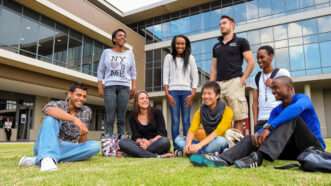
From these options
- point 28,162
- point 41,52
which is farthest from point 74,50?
point 28,162

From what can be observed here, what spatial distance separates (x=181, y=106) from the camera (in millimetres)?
4027

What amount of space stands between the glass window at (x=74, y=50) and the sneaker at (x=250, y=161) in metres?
14.6

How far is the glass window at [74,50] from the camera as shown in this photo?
15.5 m

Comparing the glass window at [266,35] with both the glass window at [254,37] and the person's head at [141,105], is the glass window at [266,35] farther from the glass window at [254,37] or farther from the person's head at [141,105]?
the person's head at [141,105]

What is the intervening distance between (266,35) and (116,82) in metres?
15.2

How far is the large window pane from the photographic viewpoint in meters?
15.5

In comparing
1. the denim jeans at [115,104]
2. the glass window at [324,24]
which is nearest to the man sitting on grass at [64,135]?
the denim jeans at [115,104]

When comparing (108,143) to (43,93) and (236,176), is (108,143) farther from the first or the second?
(43,93)

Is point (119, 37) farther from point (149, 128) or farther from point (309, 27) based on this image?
point (309, 27)

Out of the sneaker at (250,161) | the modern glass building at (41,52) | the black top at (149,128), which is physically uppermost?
the modern glass building at (41,52)

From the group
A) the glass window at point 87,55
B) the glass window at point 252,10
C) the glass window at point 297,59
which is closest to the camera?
the glass window at point 297,59

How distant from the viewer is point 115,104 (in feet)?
13.1

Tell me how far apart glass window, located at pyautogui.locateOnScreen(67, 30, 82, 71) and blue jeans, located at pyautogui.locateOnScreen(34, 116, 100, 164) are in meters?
13.4

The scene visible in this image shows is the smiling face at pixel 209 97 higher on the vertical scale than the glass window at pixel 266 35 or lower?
lower
